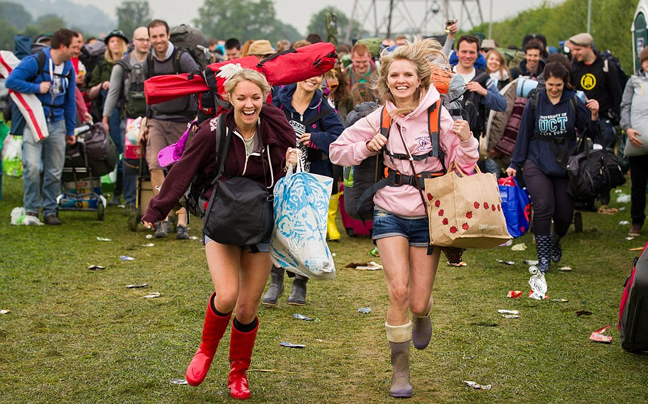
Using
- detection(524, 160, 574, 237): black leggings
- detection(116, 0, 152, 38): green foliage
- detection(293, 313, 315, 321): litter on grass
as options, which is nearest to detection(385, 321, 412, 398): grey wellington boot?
detection(293, 313, 315, 321): litter on grass

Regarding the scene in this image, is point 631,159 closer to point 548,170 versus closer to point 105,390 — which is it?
point 548,170

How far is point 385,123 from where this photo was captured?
5898mm

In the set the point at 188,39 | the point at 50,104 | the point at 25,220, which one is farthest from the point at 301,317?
the point at 25,220

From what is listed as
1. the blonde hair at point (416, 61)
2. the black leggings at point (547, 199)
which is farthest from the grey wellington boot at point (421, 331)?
the black leggings at point (547, 199)

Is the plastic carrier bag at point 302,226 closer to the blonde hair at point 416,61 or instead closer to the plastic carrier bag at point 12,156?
the blonde hair at point 416,61

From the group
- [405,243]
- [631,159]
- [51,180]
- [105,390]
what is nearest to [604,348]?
[405,243]

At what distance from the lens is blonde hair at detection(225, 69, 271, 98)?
569 cm

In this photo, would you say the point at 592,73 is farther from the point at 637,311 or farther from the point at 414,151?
the point at 414,151

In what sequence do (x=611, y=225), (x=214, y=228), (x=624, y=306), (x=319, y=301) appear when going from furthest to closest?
(x=611, y=225) < (x=319, y=301) < (x=624, y=306) < (x=214, y=228)

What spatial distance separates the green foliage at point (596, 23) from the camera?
22938mm

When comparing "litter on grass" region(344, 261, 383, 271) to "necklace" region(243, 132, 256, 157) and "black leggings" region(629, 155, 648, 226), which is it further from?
"necklace" region(243, 132, 256, 157)

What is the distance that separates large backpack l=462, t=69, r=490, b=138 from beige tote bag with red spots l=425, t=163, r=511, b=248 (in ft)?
15.0

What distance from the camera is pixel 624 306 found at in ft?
21.5

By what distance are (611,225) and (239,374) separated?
8808mm
